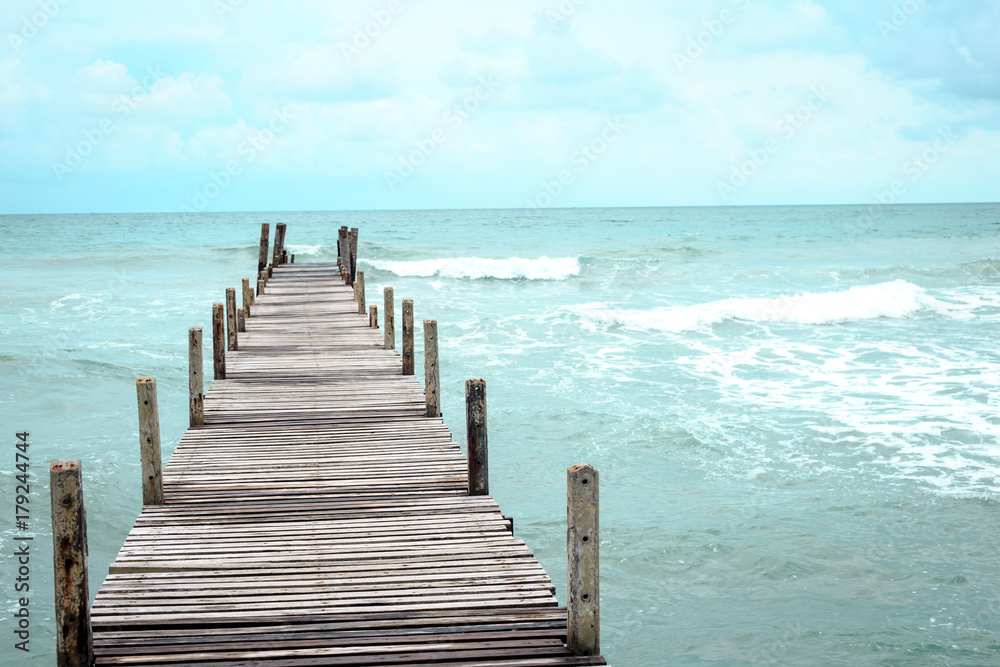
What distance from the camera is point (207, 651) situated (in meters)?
4.69

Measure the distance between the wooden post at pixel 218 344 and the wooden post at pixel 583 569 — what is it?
25.9ft

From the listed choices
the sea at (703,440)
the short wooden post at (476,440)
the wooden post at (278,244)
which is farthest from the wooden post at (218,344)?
the wooden post at (278,244)

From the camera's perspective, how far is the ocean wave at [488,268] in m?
41.3

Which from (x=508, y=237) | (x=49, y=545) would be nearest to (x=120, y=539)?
(x=49, y=545)

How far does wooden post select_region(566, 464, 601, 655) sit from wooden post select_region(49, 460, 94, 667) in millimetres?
2583

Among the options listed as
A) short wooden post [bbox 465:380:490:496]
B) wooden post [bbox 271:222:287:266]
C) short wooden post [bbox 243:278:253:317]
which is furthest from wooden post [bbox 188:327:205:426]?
wooden post [bbox 271:222:287:266]

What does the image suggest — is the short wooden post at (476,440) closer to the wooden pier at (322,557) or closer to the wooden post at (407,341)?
the wooden pier at (322,557)

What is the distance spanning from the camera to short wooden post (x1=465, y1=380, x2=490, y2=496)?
738 cm

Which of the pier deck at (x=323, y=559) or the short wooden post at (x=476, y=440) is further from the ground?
the short wooden post at (x=476, y=440)

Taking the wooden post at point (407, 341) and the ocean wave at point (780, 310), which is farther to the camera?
the ocean wave at point (780, 310)

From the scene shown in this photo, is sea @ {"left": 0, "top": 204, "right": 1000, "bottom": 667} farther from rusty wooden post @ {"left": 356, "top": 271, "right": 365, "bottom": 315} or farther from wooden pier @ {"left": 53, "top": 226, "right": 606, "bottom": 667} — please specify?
rusty wooden post @ {"left": 356, "top": 271, "right": 365, "bottom": 315}

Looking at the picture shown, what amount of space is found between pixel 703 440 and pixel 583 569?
9.15 metres

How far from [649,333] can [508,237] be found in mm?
44839

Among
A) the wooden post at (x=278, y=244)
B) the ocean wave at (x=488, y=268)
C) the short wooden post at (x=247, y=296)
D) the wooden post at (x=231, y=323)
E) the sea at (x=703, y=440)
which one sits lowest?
the sea at (x=703, y=440)
